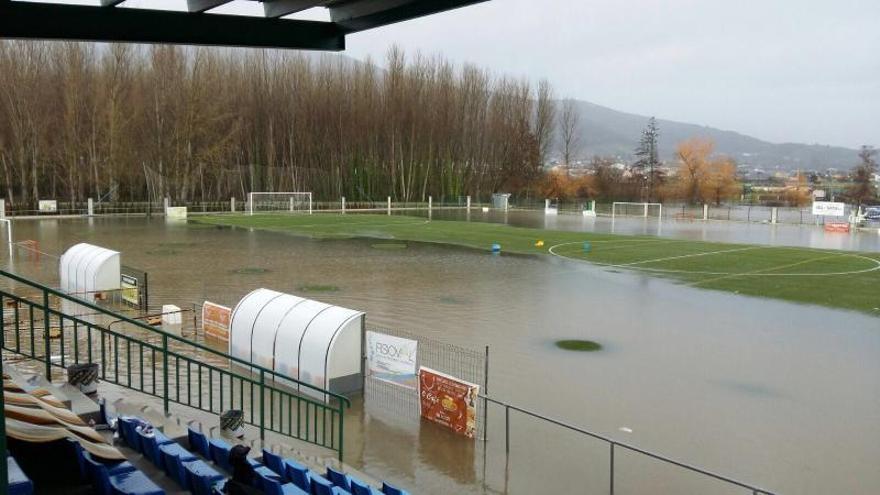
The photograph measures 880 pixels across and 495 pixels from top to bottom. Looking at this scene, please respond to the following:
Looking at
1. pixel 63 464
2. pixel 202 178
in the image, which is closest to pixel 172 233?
pixel 202 178

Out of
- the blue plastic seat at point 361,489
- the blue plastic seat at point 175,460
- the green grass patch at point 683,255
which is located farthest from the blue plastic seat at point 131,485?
the green grass patch at point 683,255

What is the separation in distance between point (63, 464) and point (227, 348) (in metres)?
10.3

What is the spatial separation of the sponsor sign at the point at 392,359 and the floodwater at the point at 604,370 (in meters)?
1.17

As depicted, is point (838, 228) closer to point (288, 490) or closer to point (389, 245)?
point (389, 245)

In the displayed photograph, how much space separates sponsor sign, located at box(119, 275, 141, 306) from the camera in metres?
21.6

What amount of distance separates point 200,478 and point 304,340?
22.7 ft

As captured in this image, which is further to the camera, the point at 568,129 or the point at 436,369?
the point at 568,129

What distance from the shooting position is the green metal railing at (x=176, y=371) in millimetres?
10586

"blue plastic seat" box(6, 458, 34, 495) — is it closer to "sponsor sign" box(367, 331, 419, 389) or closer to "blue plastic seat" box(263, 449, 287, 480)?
"blue plastic seat" box(263, 449, 287, 480)

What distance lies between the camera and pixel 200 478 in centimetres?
761

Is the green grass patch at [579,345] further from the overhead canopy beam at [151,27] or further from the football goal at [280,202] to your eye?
the football goal at [280,202]

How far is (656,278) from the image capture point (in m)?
31.1

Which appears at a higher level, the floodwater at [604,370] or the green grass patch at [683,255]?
the green grass patch at [683,255]

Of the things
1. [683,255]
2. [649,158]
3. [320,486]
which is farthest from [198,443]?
[649,158]
